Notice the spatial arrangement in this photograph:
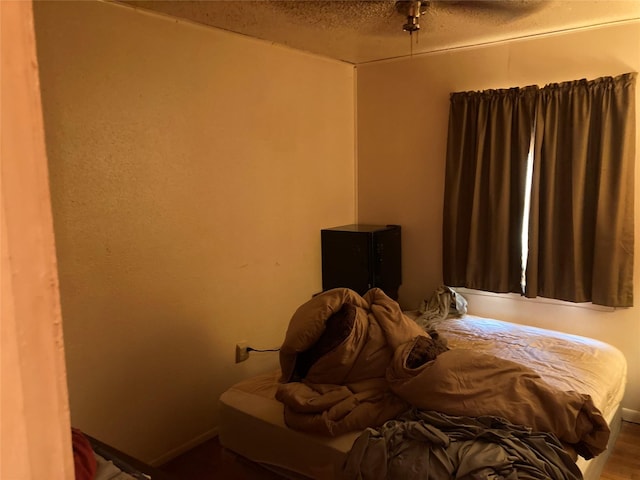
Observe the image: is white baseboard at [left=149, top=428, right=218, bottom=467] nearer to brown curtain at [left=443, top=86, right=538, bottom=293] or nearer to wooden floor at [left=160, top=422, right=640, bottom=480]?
wooden floor at [left=160, top=422, right=640, bottom=480]

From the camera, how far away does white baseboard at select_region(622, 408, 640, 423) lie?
3.05 meters

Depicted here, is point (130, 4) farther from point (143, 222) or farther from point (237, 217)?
point (237, 217)

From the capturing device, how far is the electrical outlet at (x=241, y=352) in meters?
3.13

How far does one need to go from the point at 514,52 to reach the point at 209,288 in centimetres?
246

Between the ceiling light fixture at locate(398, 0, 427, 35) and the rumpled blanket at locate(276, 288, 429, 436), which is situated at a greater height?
the ceiling light fixture at locate(398, 0, 427, 35)

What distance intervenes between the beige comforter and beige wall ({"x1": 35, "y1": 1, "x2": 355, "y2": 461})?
34.0 inches

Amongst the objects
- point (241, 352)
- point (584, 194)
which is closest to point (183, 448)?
point (241, 352)

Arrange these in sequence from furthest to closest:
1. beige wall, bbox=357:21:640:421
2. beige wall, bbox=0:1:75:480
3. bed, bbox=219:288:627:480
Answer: beige wall, bbox=357:21:640:421 < bed, bbox=219:288:627:480 < beige wall, bbox=0:1:75:480

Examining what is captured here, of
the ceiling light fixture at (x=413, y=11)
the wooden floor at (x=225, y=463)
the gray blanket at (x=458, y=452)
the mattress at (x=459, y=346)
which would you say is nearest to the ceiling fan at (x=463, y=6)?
the ceiling light fixture at (x=413, y=11)

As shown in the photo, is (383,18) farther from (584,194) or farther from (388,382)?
(388,382)

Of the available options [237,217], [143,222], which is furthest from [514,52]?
[143,222]

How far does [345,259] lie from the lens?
3.63m

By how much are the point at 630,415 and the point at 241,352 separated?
2.44 metres

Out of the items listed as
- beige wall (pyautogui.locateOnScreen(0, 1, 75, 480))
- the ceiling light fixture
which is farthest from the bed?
the ceiling light fixture
